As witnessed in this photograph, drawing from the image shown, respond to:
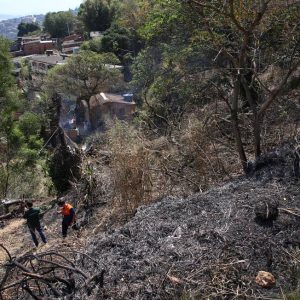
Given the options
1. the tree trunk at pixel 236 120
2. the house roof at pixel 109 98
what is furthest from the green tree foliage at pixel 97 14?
the tree trunk at pixel 236 120

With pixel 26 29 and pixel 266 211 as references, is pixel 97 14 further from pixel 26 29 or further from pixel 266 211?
pixel 266 211

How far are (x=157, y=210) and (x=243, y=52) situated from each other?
107 inches

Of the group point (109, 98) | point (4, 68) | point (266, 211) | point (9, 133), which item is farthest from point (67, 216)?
point (109, 98)

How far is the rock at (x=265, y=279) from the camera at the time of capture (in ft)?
14.8

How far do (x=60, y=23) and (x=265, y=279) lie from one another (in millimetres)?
53585

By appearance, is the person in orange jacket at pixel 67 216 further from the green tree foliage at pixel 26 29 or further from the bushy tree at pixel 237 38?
the green tree foliage at pixel 26 29

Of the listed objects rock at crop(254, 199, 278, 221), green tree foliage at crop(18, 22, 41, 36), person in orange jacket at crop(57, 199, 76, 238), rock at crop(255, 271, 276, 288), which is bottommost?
green tree foliage at crop(18, 22, 41, 36)

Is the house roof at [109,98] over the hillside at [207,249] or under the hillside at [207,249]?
under

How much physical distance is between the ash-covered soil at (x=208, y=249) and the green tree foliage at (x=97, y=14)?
38.3m

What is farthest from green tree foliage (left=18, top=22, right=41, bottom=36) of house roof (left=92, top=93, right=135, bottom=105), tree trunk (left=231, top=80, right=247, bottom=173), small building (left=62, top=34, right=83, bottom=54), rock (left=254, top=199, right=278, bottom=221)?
rock (left=254, top=199, right=278, bottom=221)

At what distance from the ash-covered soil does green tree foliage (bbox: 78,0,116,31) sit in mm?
38301

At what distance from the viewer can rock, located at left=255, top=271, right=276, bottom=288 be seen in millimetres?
4512

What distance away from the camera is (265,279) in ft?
14.9

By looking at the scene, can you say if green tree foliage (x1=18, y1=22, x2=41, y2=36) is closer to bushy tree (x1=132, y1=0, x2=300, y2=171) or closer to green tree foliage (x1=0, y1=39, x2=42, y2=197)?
green tree foliage (x1=0, y1=39, x2=42, y2=197)
